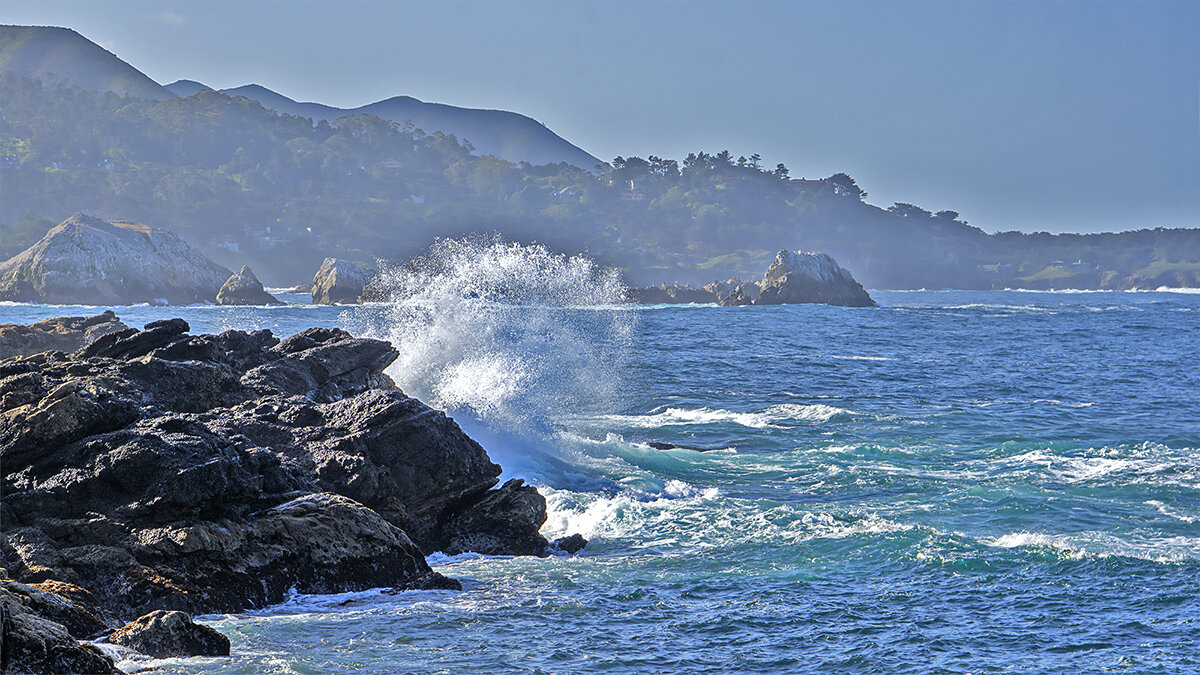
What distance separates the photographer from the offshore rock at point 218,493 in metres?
10.1

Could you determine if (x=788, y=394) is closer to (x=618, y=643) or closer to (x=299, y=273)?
(x=618, y=643)

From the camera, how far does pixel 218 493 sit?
10617 mm

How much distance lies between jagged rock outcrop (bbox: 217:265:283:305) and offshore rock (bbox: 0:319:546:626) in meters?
84.9

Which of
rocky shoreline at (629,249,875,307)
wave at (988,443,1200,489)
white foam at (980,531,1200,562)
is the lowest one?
white foam at (980,531,1200,562)

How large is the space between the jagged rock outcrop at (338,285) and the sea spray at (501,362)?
54405 mm

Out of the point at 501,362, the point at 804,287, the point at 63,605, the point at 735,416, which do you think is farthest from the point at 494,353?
the point at 804,287

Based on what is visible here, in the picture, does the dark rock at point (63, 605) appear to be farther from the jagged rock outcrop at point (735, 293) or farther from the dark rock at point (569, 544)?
A: the jagged rock outcrop at point (735, 293)

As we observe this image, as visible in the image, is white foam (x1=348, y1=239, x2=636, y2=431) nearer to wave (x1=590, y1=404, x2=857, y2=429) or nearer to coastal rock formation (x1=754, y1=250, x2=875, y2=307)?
wave (x1=590, y1=404, x2=857, y2=429)

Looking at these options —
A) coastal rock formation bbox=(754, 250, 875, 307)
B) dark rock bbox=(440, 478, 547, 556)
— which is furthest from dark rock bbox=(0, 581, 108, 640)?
coastal rock formation bbox=(754, 250, 875, 307)

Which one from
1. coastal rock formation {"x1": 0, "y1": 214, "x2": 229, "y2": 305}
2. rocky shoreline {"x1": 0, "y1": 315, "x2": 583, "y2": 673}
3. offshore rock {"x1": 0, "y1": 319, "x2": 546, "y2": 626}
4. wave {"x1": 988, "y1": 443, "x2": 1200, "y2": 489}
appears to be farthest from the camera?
coastal rock formation {"x1": 0, "y1": 214, "x2": 229, "y2": 305}

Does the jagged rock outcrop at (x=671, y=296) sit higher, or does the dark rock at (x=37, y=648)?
the jagged rock outcrop at (x=671, y=296)

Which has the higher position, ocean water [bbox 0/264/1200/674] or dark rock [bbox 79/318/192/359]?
dark rock [bbox 79/318/192/359]

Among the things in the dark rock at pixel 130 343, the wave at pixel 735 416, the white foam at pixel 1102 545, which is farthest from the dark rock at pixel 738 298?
the white foam at pixel 1102 545

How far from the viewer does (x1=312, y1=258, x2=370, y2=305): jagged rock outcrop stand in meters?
102
